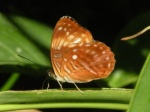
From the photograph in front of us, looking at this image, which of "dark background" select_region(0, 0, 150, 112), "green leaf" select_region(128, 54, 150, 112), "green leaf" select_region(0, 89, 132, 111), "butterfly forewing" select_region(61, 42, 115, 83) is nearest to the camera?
"green leaf" select_region(128, 54, 150, 112)

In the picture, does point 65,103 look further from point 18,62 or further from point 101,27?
point 101,27

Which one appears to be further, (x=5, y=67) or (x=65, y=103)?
(x=5, y=67)

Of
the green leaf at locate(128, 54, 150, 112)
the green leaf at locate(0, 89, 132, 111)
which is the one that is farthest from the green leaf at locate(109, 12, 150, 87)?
the green leaf at locate(128, 54, 150, 112)

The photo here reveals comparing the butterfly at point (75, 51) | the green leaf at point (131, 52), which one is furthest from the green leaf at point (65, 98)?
the green leaf at point (131, 52)

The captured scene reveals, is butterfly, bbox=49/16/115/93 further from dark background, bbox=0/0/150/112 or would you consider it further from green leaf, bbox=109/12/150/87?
dark background, bbox=0/0/150/112

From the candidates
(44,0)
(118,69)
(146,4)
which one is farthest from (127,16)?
(118,69)

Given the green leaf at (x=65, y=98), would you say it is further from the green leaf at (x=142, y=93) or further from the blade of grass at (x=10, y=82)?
the blade of grass at (x=10, y=82)

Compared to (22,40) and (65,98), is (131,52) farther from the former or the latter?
(65,98)
